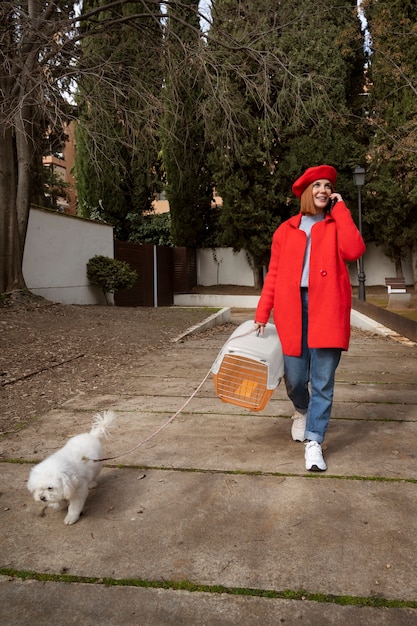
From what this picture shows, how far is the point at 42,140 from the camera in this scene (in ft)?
35.1

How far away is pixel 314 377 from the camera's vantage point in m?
2.93

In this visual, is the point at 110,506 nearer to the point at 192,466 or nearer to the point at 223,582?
the point at 192,466

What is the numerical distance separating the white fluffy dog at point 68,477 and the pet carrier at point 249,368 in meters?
0.87

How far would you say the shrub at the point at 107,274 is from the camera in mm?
14273

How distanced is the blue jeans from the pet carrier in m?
0.09

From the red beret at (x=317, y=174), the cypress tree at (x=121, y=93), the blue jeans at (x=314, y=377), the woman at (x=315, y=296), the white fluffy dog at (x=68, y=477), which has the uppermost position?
the cypress tree at (x=121, y=93)

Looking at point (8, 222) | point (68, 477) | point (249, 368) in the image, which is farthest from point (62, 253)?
point (68, 477)

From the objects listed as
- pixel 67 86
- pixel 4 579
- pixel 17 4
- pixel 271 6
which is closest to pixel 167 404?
pixel 4 579

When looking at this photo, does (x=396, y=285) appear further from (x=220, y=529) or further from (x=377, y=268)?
(x=220, y=529)

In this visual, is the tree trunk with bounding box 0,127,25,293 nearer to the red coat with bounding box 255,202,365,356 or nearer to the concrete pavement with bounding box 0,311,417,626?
the concrete pavement with bounding box 0,311,417,626

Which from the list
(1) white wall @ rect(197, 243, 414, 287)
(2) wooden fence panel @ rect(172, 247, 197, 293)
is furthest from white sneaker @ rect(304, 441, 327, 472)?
(1) white wall @ rect(197, 243, 414, 287)

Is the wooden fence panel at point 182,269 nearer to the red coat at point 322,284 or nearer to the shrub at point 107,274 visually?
the shrub at point 107,274

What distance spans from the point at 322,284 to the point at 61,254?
1121 centimetres

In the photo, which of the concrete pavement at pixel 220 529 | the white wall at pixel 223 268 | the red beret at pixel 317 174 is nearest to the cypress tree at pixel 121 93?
the red beret at pixel 317 174
